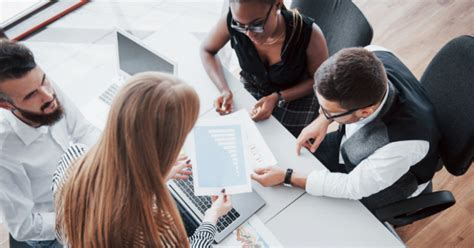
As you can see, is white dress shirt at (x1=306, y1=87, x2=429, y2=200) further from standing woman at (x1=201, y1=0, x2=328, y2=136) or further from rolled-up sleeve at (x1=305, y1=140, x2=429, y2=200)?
standing woman at (x1=201, y1=0, x2=328, y2=136)

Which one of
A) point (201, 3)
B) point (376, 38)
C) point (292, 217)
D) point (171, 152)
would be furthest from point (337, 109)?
point (201, 3)

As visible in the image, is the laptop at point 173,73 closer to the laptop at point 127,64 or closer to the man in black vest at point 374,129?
the laptop at point 127,64

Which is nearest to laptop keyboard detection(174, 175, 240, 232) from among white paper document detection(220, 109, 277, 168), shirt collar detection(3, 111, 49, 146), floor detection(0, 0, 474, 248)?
white paper document detection(220, 109, 277, 168)

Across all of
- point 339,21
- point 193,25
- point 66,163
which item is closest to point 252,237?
point 66,163

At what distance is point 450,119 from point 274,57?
2.50ft

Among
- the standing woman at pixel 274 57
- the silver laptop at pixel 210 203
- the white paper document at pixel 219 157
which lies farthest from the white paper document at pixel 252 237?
the standing woman at pixel 274 57

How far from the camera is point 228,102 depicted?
1781 millimetres

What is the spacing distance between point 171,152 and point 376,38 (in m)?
2.36

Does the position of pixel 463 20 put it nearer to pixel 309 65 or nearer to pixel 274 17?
pixel 309 65

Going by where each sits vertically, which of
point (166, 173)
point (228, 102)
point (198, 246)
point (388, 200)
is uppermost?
point (166, 173)

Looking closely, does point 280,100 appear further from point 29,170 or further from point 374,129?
point 29,170

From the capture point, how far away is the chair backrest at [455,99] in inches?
60.2

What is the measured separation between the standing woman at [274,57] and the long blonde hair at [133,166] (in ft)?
2.10

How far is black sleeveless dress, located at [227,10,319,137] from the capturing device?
1.77 m
